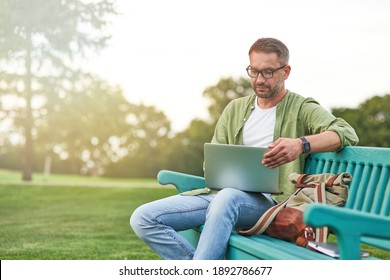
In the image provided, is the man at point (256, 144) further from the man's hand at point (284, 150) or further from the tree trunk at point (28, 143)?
the tree trunk at point (28, 143)

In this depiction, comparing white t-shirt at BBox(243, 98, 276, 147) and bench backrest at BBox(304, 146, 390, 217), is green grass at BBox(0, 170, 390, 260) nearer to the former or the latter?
white t-shirt at BBox(243, 98, 276, 147)

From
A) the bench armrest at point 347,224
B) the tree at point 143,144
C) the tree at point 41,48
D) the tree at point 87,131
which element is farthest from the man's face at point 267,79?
the tree at point 87,131

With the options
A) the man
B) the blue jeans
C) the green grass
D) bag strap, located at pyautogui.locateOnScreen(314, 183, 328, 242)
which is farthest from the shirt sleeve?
the green grass

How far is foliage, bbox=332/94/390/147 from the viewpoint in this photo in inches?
401

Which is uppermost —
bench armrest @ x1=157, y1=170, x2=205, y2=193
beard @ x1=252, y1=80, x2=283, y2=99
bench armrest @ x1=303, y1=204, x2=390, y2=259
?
beard @ x1=252, y1=80, x2=283, y2=99

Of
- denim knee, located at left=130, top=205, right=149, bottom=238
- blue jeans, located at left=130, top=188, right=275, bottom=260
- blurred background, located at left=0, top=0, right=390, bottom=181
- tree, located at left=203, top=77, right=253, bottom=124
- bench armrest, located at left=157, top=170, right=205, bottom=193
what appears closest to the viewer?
blue jeans, located at left=130, top=188, right=275, bottom=260

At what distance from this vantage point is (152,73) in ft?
40.4

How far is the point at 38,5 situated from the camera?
10273mm

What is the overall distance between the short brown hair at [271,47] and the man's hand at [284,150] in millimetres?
455

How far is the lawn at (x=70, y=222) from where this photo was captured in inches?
172
